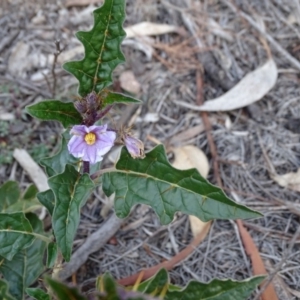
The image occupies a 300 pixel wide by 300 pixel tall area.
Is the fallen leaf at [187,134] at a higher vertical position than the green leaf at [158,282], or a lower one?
lower

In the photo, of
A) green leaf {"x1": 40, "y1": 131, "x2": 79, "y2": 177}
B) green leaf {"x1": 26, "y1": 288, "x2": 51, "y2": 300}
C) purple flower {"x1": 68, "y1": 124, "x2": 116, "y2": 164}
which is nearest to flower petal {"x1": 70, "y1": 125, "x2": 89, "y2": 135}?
purple flower {"x1": 68, "y1": 124, "x2": 116, "y2": 164}

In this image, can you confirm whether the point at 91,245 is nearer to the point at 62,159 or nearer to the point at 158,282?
the point at 62,159

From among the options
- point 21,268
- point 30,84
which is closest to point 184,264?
point 21,268

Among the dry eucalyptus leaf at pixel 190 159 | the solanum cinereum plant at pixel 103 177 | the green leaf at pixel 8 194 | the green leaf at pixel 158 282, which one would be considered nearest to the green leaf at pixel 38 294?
the solanum cinereum plant at pixel 103 177

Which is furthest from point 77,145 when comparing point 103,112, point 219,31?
point 219,31

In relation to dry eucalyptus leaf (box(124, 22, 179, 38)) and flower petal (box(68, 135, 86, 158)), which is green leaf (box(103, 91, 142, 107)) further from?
dry eucalyptus leaf (box(124, 22, 179, 38))

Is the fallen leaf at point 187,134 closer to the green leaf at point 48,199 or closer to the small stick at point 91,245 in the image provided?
the small stick at point 91,245
